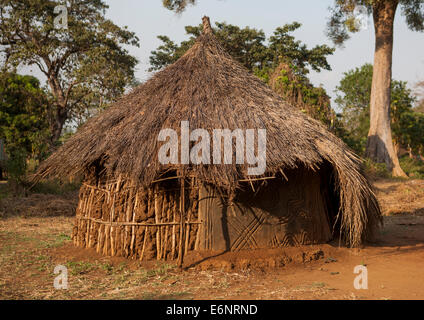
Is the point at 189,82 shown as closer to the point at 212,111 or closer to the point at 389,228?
the point at 212,111

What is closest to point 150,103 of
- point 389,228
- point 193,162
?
point 193,162

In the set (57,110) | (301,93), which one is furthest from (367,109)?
(57,110)

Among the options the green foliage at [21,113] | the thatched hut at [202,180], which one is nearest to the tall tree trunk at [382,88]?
the thatched hut at [202,180]

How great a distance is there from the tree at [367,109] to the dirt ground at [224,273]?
13.5 m

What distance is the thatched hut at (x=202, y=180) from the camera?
18.6 ft

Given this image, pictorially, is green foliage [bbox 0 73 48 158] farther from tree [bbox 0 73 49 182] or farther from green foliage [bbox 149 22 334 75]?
green foliage [bbox 149 22 334 75]

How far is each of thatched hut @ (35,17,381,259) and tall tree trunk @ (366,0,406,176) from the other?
990 cm

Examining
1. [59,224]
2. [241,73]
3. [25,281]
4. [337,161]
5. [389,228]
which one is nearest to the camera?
[25,281]

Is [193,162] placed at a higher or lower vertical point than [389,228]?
higher

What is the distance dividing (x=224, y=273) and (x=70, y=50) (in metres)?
16.7

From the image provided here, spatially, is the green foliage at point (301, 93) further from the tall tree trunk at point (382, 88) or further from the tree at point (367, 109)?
the tree at point (367, 109)

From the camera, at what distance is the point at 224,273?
5332mm
